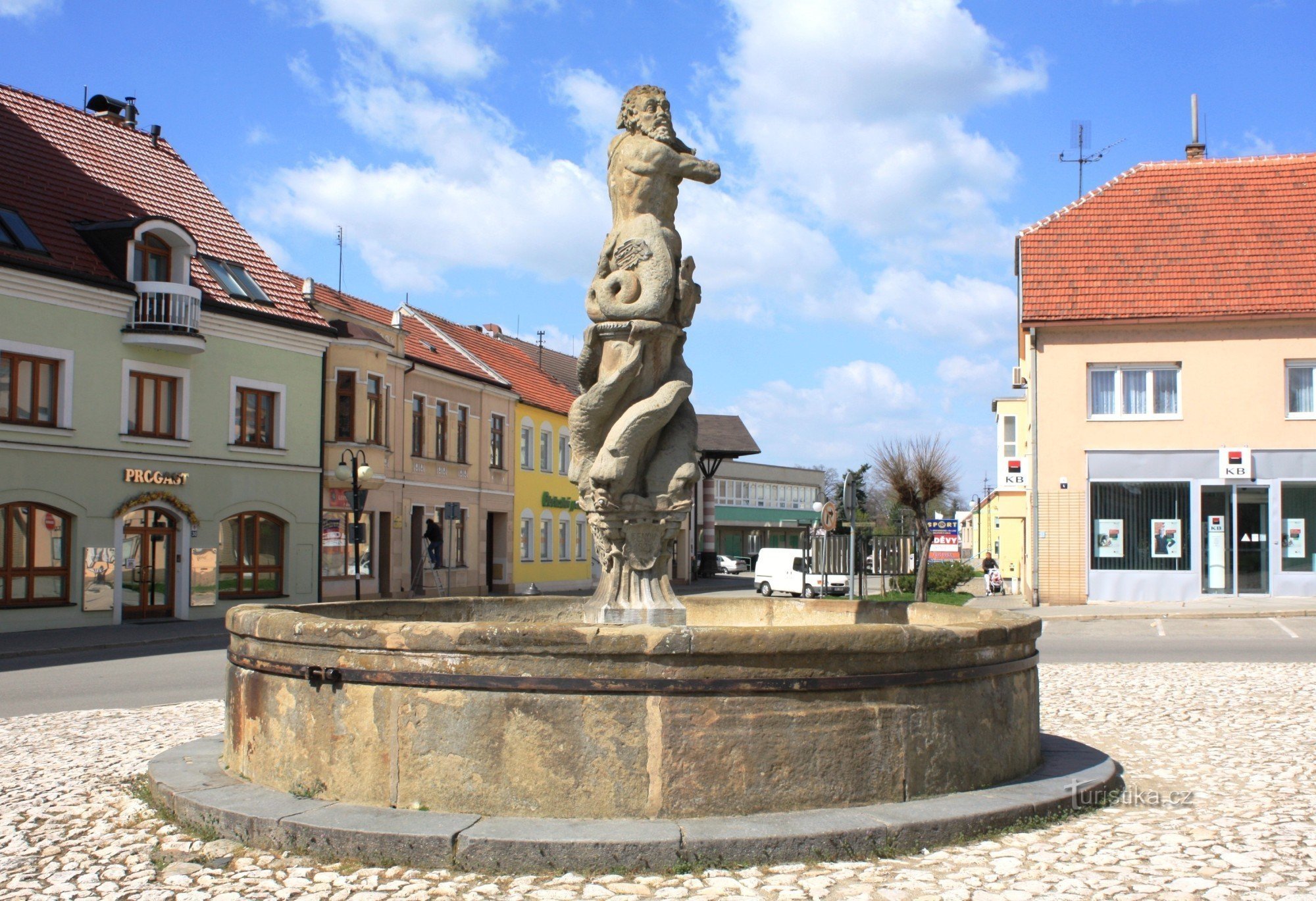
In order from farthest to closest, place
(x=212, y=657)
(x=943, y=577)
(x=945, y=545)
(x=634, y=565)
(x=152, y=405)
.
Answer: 1. (x=945, y=545)
2. (x=943, y=577)
3. (x=152, y=405)
4. (x=212, y=657)
5. (x=634, y=565)

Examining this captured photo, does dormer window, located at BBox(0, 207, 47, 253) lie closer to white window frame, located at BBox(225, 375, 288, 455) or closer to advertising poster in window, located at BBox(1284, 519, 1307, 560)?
white window frame, located at BBox(225, 375, 288, 455)

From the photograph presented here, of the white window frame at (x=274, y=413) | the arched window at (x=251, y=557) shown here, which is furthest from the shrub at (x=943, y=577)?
the white window frame at (x=274, y=413)

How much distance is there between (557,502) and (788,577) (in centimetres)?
1062

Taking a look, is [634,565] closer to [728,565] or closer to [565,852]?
[565,852]

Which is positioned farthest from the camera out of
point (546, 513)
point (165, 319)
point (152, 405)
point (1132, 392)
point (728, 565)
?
point (728, 565)

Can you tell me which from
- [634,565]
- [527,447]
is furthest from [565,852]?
[527,447]

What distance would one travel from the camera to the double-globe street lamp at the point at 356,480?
85.1ft

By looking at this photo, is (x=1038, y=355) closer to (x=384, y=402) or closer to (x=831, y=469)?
(x=384, y=402)

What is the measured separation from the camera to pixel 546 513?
43969 millimetres

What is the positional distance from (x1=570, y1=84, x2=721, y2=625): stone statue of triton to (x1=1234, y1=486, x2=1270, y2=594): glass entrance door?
21.8 meters

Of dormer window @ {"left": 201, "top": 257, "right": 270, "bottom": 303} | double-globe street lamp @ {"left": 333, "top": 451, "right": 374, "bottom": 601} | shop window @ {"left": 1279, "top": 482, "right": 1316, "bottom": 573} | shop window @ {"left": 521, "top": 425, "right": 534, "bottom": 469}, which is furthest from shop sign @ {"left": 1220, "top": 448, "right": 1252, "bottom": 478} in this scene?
shop window @ {"left": 521, "top": 425, "right": 534, "bottom": 469}

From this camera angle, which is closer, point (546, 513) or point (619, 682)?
point (619, 682)

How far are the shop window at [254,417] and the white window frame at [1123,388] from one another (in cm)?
1882

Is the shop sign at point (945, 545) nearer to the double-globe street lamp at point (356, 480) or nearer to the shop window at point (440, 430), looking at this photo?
the shop window at point (440, 430)
